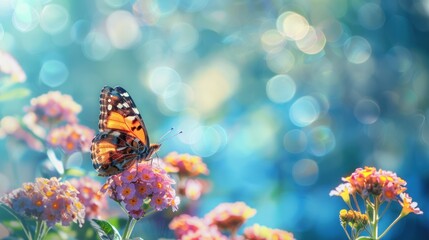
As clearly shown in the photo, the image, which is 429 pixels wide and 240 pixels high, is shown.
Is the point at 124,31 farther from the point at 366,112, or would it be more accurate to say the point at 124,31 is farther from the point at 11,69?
the point at 11,69

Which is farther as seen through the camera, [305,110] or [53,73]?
[305,110]

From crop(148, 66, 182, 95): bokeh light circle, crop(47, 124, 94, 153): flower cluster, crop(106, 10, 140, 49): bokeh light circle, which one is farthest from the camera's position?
crop(106, 10, 140, 49): bokeh light circle

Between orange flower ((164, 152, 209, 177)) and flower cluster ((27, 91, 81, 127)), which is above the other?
flower cluster ((27, 91, 81, 127))

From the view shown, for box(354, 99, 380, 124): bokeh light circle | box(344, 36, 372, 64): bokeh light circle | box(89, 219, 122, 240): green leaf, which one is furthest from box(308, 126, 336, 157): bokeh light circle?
box(89, 219, 122, 240): green leaf

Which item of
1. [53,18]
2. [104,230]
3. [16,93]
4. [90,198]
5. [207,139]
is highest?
[53,18]

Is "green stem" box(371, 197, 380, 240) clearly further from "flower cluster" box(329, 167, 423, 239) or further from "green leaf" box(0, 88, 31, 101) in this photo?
"green leaf" box(0, 88, 31, 101)

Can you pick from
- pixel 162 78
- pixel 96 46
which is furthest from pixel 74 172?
pixel 96 46

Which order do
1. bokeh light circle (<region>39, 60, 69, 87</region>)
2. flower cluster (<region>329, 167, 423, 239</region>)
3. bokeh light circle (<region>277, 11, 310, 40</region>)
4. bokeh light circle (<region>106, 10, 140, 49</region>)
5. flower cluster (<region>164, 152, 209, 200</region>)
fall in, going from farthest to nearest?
bokeh light circle (<region>106, 10, 140, 49</region>), bokeh light circle (<region>277, 11, 310, 40</region>), bokeh light circle (<region>39, 60, 69, 87</region>), flower cluster (<region>164, 152, 209, 200</region>), flower cluster (<region>329, 167, 423, 239</region>)
